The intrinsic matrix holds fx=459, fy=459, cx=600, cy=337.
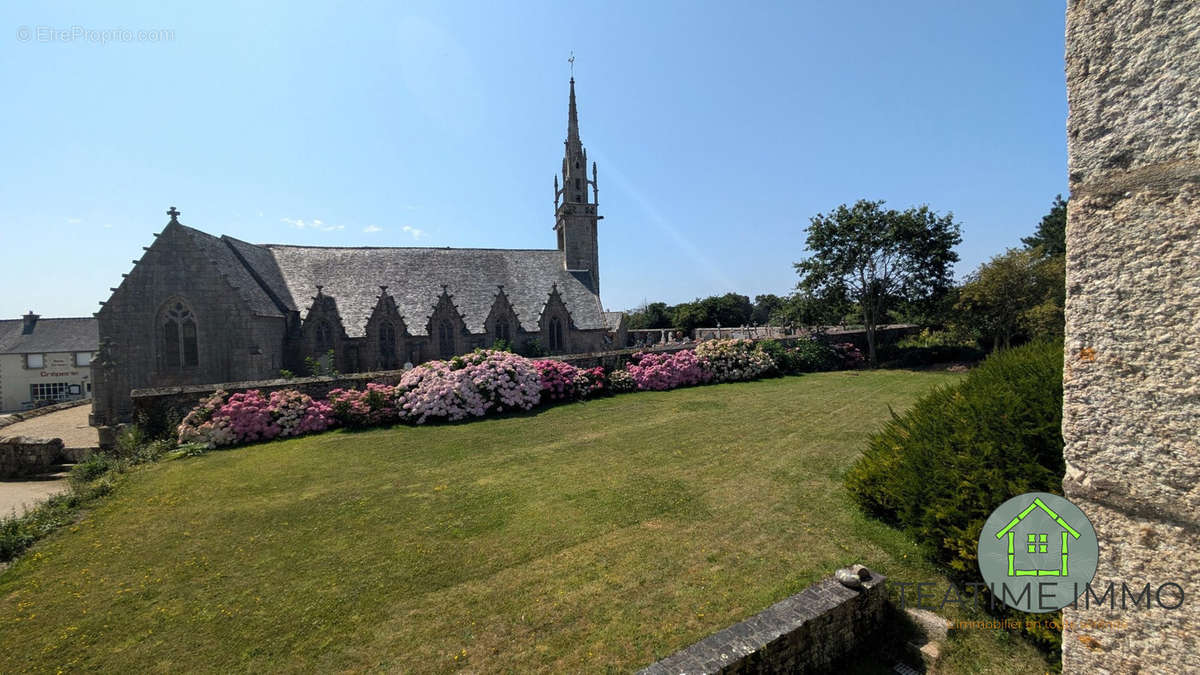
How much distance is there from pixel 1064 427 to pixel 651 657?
352 cm

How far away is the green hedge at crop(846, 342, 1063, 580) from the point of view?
4020 mm

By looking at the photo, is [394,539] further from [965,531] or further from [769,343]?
[769,343]

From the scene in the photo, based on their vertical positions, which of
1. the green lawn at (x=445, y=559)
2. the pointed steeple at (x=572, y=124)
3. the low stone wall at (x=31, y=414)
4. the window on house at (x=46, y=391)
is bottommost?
the window on house at (x=46, y=391)

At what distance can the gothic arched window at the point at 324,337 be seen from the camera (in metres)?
23.9

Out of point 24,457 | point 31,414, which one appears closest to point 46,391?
point 31,414

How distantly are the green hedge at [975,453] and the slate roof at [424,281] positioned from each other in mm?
23984

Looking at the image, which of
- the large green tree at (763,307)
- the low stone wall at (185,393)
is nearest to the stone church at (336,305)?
the low stone wall at (185,393)

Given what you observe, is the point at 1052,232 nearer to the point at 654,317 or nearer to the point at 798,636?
the point at 654,317

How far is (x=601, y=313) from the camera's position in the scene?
100 ft

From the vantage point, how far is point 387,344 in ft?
82.2

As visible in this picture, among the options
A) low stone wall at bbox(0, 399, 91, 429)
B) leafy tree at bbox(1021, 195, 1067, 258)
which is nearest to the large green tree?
leafy tree at bbox(1021, 195, 1067, 258)

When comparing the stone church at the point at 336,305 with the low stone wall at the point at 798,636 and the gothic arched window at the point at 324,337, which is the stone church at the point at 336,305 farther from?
the low stone wall at the point at 798,636

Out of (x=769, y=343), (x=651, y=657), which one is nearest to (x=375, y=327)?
(x=769, y=343)

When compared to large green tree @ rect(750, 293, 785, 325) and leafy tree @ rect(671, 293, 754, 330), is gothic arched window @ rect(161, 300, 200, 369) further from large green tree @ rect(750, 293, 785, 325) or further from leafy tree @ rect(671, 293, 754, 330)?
large green tree @ rect(750, 293, 785, 325)
